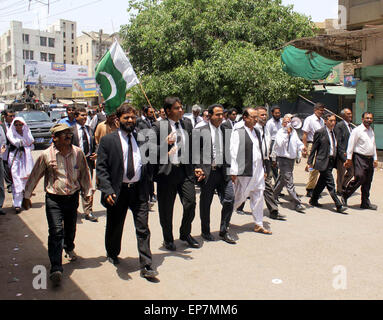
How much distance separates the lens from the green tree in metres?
17.5

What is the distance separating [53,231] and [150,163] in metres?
1.34

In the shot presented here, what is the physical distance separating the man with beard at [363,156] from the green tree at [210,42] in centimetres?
877

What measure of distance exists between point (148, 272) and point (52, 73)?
60.5 metres

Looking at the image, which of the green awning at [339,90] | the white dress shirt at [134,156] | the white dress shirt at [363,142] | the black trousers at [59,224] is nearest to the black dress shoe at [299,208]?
the white dress shirt at [363,142]

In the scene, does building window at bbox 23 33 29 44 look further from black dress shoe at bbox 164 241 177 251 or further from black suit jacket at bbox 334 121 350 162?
black dress shoe at bbox 164 241 177 251

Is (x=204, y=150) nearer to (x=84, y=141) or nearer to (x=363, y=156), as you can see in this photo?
(x=84, y=141)

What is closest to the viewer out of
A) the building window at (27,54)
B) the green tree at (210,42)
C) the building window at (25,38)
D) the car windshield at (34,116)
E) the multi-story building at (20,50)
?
the green tree at (210,42)

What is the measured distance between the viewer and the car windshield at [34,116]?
1998 cm

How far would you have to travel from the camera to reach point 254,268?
4707 millimetres

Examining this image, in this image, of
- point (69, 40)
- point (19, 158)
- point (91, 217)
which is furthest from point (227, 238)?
point (69, 40)

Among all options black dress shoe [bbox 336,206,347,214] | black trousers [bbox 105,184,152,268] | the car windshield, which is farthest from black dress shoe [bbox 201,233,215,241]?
the car windshield

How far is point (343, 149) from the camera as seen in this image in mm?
8734

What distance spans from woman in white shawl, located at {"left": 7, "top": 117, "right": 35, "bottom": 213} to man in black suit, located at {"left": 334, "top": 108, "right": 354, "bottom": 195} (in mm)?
6199

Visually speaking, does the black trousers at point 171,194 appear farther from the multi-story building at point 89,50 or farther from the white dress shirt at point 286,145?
the multi-story building at point 89,50
